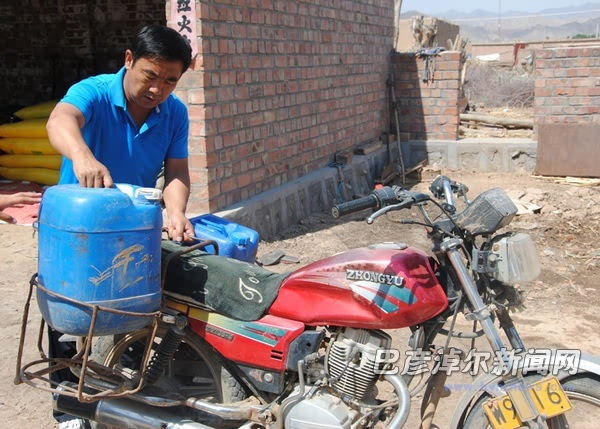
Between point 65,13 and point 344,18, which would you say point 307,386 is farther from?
point 65,13

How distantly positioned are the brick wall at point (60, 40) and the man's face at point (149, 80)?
631 cm

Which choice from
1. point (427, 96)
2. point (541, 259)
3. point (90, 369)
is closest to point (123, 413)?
point (90, 369)

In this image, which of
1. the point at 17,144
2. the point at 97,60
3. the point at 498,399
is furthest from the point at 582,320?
the point at 97,60

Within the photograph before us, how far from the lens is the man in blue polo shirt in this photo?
2637 millimetres

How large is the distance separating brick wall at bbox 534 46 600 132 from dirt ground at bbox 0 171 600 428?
0.96 meters

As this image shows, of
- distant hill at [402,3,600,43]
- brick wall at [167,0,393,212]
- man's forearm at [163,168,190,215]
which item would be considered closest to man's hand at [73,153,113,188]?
man's forearm at [163,168,190,215]

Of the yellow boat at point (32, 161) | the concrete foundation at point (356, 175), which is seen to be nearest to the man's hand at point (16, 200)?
the concrete foundation at point (356, 175)

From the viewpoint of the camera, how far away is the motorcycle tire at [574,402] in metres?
2.38

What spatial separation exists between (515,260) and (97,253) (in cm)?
139

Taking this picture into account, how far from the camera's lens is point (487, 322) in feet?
7.80

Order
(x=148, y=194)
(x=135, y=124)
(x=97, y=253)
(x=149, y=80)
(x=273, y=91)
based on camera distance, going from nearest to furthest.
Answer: (x=97, y=253) → (x=148, y=194) → (x=149, y=80) → (x=135, y=124) → (x=273, y=91)

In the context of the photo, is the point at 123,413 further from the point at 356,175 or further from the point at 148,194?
the point at 356,175

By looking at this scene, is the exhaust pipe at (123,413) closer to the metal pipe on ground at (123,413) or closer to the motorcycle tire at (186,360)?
Answer: the metal pipe on ground at (123,413)

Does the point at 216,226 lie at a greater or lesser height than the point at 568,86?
lesser
